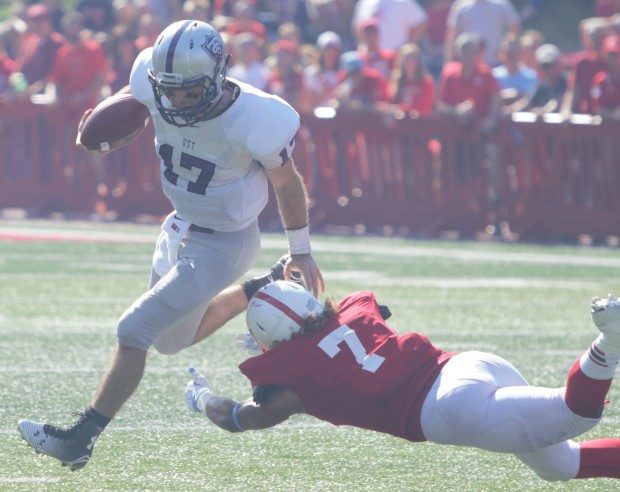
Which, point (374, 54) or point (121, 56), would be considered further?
point (121, 56)

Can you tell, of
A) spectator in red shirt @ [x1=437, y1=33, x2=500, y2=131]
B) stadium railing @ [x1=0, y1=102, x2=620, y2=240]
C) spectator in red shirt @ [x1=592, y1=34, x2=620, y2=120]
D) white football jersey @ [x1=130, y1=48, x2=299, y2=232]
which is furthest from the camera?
spectator in red shirt @ [x1=437, y1=33, x2=500, y2=131]

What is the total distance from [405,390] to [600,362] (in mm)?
589

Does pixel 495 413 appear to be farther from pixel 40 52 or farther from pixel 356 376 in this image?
pixel 40 52

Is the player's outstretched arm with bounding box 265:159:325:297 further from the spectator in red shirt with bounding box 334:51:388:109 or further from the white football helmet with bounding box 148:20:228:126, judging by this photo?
the spectator in red shirt with bounding box 334:51:388:109

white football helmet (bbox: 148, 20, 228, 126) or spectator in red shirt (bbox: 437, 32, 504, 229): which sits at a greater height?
white football helmet (bbox: 148, 20, 228, 126)

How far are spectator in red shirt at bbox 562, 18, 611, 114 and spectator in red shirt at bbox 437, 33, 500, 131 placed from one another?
0.65 metres

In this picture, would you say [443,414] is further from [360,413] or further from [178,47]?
[178,47]

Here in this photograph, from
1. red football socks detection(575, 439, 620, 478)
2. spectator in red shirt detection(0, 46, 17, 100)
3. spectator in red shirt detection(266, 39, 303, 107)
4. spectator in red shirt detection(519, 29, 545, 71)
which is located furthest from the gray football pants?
spectator in red shirt detection(0, 46, 17, 100)

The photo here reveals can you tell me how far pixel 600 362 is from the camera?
12.5 feet

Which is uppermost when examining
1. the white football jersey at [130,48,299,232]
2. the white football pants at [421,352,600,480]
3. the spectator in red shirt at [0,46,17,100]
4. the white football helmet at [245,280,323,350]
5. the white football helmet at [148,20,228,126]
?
the white football helmet at [148,20,228,126]

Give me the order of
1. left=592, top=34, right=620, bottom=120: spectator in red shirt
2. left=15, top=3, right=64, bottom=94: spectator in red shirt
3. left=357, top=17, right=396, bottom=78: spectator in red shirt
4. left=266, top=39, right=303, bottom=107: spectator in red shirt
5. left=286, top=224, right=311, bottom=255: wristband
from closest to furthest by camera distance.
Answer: left=286, top=224, right=311, bottom=255: wristband → left=592, top=34, right=620, bottom=120: spectator in red shirt → left=266, top=39, right=303, bottom=107: spectator in red shirt → left=357, top=17, right=396, bottom=78: spectator in red shirt → left=15, top=3, right=64, bottom=94: spectator in red shirt

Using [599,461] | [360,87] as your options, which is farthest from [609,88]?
[599,461]

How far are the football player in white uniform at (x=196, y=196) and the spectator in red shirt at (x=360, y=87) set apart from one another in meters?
7.71

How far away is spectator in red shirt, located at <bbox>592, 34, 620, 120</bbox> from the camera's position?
38.8ft
